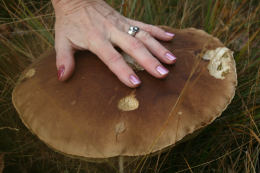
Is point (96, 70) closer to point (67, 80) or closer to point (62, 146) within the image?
point (67, 80)

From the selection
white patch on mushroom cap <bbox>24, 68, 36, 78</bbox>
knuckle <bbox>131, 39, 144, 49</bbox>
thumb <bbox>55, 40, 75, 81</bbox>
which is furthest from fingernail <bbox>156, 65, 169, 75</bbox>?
white patch on mushroom cap <bbox>24, 68, 36, 78</bbox>

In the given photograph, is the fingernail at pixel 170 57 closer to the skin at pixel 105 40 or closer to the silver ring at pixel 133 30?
the skin at pixel 105 40

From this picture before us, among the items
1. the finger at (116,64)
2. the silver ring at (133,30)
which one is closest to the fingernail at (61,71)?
the finger at (116,64)

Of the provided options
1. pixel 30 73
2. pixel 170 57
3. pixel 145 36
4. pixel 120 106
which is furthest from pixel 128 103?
pixel 30 73

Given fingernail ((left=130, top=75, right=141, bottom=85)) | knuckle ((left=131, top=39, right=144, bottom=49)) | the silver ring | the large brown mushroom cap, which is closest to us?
the large brown mushroom cap

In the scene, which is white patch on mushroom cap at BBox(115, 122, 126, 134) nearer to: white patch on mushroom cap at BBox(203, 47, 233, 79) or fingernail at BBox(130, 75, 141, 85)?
fingernail at BBox(130, 75, 141, 85)

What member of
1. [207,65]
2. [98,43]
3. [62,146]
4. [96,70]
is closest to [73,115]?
[62,146]

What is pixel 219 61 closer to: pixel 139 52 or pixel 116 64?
pixel 139 52
